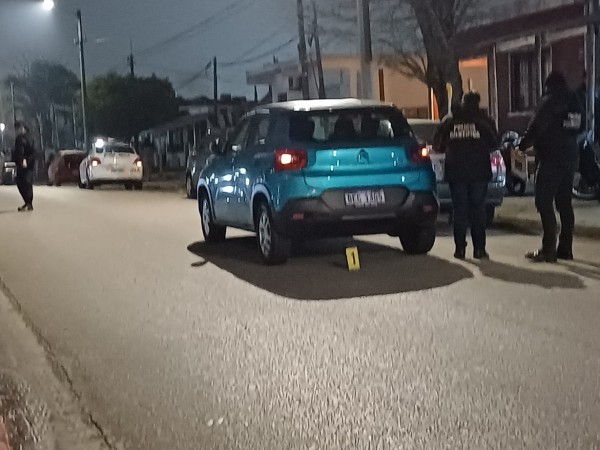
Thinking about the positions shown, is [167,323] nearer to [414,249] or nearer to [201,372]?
[201,372]

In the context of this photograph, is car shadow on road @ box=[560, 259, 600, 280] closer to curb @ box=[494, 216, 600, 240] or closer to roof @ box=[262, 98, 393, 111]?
curb @ box=[494, 216, 600, 240]

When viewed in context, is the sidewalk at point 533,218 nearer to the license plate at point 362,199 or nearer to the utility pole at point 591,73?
the utility pole at point 591,73

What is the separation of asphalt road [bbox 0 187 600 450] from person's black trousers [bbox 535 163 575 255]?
1.00 ft

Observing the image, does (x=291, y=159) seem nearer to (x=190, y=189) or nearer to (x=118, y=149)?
(x=190, y=189)

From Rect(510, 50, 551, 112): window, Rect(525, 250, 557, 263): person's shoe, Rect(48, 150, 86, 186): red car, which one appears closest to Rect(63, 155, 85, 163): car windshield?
Rect(48, 150, 86, 186): red car

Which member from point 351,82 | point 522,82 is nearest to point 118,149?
point 522,82

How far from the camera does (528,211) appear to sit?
14.6 m

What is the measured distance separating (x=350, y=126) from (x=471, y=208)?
5.14ft

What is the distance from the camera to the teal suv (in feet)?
33.3

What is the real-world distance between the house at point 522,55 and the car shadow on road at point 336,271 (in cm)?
1087


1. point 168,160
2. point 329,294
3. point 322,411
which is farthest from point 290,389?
point 168,160

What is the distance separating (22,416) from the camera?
19.1 feet

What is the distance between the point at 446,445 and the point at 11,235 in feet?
39.5

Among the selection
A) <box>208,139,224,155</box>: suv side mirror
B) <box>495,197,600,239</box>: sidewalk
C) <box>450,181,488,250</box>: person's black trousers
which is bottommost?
<box>495,197,600,239</box>: sidewalk
